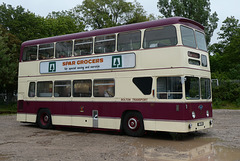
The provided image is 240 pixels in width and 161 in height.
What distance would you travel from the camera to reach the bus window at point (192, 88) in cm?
1151

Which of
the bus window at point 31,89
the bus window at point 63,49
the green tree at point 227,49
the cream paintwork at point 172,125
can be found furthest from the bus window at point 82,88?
the green tree at point 227,49

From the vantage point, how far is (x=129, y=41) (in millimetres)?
13023

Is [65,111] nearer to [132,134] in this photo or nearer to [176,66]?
[132,134]

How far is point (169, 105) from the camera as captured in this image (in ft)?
38.0

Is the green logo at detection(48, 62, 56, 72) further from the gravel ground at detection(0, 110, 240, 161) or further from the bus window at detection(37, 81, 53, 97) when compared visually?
the gravel ground at detection(0, 110, 240, 161)

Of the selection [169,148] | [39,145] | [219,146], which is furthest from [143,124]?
[39,145]

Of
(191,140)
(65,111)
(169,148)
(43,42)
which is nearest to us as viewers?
(169,148)

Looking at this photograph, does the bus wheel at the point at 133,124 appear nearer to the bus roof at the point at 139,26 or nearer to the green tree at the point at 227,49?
the bus roof at the point at 139,26

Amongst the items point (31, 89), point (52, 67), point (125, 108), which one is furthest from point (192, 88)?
point (31, 89)

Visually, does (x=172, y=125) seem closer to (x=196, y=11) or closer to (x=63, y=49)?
(x=63, y=49)

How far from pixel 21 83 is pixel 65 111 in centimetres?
384

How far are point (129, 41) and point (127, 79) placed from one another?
5.37 ft

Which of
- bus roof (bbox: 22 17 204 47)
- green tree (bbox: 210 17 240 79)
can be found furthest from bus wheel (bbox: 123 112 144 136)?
green tree (bbox: 210 17 240 79)

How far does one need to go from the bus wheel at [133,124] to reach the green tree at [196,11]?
37.7 m
